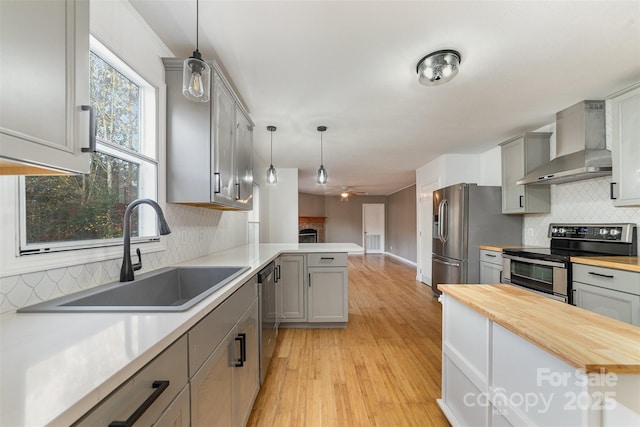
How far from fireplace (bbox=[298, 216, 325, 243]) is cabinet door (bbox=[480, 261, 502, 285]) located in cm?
596

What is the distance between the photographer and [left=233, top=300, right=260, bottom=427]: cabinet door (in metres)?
1.28

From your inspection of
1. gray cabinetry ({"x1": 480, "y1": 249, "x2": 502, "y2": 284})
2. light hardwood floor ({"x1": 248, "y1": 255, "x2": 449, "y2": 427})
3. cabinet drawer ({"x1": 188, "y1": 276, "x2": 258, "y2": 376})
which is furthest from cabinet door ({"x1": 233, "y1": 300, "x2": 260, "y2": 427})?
gray cabinetry ({"x1": 480, "y1": 249, "x2": 502, "y2": 284})

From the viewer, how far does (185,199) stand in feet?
5.68

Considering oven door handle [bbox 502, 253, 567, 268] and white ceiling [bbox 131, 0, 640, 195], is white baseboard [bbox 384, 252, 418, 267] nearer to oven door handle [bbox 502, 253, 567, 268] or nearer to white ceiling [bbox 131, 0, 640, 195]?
oven door handle [bbox 502, 253, 567, 268]

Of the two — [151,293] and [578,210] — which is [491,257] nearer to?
[578,210]

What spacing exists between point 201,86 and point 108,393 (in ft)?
3.91

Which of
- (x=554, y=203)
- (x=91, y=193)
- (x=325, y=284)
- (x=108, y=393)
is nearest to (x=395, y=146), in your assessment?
(x=554, y=203)

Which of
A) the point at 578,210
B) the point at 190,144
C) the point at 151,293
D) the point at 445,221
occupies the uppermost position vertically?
the point at 190,144

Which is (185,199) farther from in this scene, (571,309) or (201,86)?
(571,309)

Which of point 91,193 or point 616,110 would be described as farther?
point 616,110

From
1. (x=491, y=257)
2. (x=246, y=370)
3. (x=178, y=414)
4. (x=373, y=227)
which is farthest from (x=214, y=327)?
(x=373, y=227)

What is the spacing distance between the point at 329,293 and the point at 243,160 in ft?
5.61

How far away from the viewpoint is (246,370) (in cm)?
144

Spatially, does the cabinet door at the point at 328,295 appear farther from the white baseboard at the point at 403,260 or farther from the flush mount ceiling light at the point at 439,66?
the white baseboard at the point at 403,260
